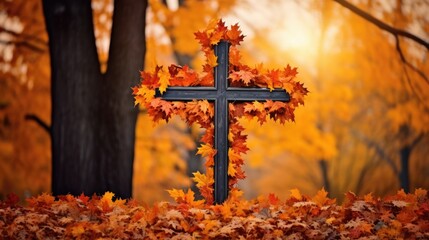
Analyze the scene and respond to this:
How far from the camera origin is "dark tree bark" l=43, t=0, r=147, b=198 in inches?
282

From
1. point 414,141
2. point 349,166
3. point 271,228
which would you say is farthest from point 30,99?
point 349,166

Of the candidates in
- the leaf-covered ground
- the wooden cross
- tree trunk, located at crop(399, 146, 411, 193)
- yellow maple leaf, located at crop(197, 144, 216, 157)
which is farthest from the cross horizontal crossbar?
tree trunk, located at crop(399, 146, 411, 193)

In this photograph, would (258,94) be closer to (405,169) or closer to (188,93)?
(188,93)

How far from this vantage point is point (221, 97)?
5.50 m

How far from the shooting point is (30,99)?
12.1 m

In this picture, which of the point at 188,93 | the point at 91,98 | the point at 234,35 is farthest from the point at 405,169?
the point at 188,93

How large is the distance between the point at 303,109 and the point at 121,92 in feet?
23.6

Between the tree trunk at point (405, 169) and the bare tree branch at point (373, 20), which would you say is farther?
the tree trunk at point (405, 169)

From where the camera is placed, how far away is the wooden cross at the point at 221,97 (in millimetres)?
5461

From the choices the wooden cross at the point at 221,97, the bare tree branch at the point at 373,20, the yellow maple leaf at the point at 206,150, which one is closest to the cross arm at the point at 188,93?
the wooden cross at the point at 221,97

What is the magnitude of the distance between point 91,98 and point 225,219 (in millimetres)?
2944

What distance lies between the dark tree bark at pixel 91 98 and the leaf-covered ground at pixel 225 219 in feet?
5.53

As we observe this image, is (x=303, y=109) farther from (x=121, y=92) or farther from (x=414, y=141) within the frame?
(x=121, y=92)

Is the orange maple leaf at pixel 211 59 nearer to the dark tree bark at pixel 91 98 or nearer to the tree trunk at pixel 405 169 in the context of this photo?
the dark tree bark at pixel 91 98
